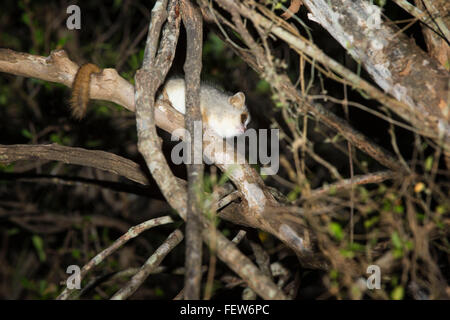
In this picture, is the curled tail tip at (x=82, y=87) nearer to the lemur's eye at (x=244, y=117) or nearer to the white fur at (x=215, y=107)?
the white fur at (x=215, y=107)

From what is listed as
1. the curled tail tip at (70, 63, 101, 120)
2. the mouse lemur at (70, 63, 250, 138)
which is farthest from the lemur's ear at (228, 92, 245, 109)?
the curled tail tip at (70, 63, 101, 120)

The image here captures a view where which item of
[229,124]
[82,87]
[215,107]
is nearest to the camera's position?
[82,87]

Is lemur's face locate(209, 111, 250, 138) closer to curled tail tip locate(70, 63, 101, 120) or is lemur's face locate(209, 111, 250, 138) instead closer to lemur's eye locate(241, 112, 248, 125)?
lemur's eye locate(241, 112, 248, 125)

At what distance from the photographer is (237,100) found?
4.35 metres

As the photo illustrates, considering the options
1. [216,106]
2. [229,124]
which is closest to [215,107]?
[216,106]

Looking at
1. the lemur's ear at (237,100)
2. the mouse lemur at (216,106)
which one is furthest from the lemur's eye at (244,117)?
the lemur's ear at (237,100)

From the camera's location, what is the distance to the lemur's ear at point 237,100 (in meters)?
4.35

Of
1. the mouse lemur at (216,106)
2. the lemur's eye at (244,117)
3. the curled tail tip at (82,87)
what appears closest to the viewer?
the curled tail tip at (82,87)

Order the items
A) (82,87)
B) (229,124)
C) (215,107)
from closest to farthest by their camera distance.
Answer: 1. (82,87)
2. (215,107)
3. (229,124)

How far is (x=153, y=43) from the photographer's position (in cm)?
275

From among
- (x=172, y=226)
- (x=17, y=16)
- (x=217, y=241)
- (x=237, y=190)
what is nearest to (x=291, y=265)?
(x=237, y=190)

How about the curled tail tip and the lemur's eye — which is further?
the lemur's eye

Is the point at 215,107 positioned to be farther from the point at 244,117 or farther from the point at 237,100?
the point at 244,117

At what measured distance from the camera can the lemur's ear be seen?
435 cm
